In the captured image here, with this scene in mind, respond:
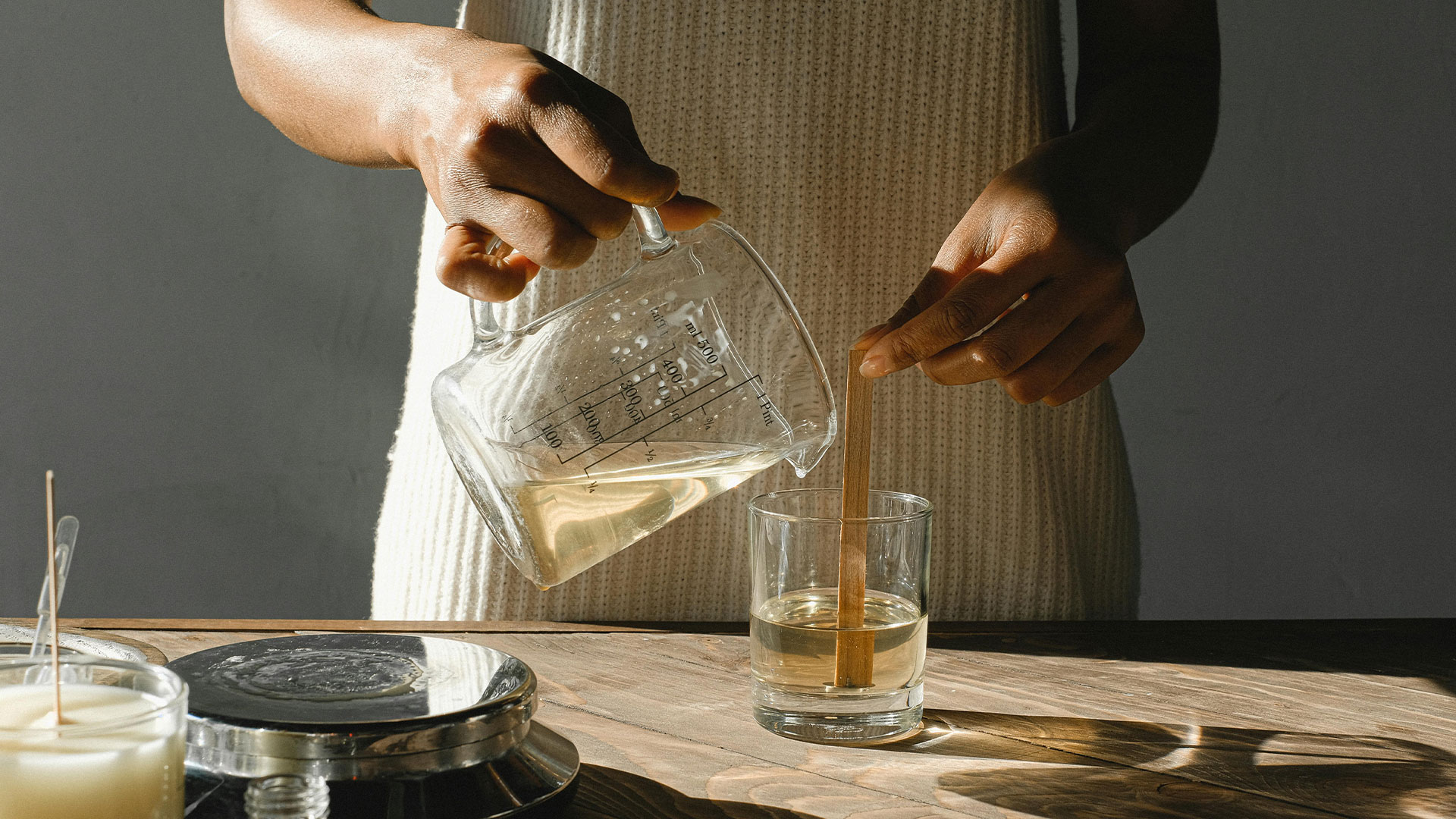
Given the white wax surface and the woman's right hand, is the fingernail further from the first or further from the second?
the white wax surface

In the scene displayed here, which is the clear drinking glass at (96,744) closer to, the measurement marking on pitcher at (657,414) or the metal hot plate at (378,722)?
the metal hot plate at (378,722)

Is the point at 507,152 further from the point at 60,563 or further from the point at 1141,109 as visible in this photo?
the point at 1141,109

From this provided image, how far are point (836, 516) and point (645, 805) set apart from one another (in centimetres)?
23

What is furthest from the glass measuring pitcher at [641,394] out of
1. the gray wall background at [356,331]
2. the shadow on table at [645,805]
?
the gray wall background at [356,331]

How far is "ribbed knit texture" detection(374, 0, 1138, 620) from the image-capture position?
1124 mm

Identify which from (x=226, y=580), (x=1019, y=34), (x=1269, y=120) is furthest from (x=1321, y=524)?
(x=226, y=580)

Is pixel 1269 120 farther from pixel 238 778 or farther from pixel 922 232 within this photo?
pixel 238 778

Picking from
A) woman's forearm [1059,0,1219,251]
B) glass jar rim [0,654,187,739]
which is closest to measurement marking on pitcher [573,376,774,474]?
glass jar rim [0,654,187,739]

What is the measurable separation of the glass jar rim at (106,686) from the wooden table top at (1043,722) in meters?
0.21

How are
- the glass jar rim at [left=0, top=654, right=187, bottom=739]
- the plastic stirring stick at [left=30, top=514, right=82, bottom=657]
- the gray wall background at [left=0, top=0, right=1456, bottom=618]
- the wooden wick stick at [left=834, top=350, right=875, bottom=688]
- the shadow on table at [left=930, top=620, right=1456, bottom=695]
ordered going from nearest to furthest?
the glass jar rim at [left=0, top=654, right=187, bottom=739] < the plastic stirring stick at [left=30, top=514, right=82, bottom=657] < the wooden wick stick at [left=834, top=350, right=875, bottom=688] < the shadow on table at [left=930, top=620, right=1456, bottom=695] < the gray wall background at [left=0, top=0, right=1456, bottom=618]

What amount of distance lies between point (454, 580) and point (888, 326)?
0.56 meters

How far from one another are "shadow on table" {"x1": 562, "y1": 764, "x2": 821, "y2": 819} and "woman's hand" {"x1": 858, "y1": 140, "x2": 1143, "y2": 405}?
0.81 ft

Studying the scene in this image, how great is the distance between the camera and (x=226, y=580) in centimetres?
238

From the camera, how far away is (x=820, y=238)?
45.1 inches
